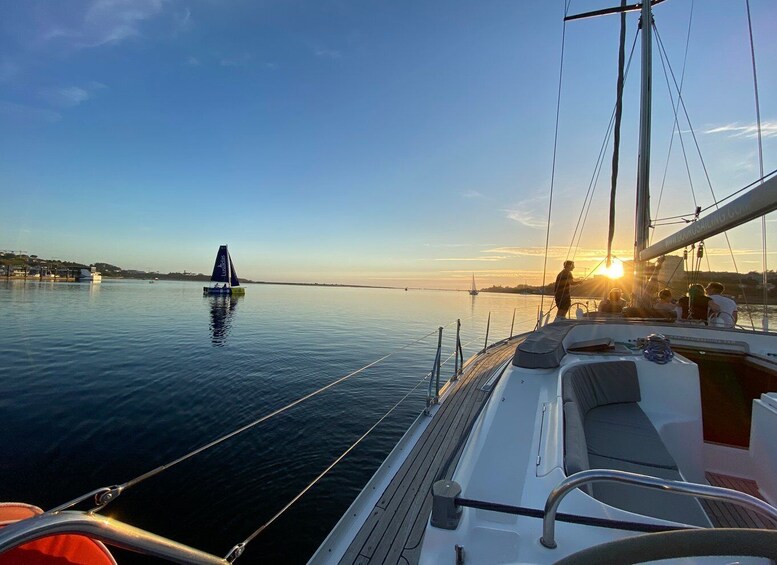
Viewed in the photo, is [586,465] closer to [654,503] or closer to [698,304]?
[654,503]

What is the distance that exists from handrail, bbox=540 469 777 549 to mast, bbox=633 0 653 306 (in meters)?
6.54

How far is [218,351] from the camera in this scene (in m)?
11.4

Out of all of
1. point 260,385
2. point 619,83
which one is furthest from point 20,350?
point 619,83

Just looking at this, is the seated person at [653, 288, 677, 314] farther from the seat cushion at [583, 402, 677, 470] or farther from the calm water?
the calm water

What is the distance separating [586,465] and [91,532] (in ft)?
6.53

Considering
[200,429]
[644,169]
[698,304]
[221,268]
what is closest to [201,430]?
[200,429]

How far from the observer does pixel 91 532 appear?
0.87 m

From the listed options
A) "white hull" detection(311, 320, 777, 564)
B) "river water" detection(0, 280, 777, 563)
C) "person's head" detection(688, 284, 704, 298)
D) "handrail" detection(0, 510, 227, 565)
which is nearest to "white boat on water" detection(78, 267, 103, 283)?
"river water" detection(0, 280, 777, 563)

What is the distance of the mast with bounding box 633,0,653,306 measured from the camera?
21.8 ft

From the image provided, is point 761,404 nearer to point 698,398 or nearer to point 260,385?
point 698,398

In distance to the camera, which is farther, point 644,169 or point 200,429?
point 644,169

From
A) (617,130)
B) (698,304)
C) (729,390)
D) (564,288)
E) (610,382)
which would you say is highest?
(617,130)

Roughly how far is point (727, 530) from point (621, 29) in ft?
40.7

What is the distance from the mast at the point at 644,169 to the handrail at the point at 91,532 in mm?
7600
